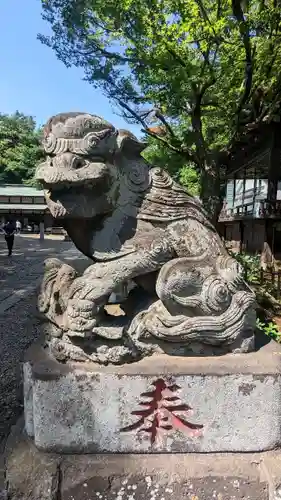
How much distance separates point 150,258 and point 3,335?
3978 millimetres

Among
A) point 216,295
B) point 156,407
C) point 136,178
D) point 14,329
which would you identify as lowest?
point 14,329

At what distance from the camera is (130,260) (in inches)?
79.5

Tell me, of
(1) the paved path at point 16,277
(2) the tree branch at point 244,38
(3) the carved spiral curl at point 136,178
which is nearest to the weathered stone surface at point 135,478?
(3) the carved spiral curl at point 136,178

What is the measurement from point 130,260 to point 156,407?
73cm

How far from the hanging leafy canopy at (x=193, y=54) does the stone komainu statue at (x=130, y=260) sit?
5.49 metres

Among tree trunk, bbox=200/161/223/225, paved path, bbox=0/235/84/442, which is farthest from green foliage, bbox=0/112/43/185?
tree trunk, bbox=200/161/223/225

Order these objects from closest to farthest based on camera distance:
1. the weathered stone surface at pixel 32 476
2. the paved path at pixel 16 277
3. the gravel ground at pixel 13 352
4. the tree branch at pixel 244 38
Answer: the weathered stone surface at pixel 32 476
the gravel ground at pixel 13 352
the tree branch at pixel 244 38
the paved path at pixel 16 277

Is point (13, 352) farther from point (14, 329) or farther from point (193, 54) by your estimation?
point (193, 54)

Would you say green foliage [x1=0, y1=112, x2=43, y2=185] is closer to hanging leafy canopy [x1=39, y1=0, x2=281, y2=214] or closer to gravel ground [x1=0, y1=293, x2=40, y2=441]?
hanging leafy canopy [x1=39, y1=0, x2=281, y2=214]

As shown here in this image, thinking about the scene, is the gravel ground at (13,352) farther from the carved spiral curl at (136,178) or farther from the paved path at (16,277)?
the carved spiral curl at (136,178)

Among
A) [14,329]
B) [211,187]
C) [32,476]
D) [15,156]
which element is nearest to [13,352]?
[14,329]

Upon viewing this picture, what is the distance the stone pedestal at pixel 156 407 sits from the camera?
1.90 metres

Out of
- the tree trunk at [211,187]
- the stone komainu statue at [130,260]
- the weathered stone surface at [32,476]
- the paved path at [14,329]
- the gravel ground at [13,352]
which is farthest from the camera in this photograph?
the tree trunk at [211,187]

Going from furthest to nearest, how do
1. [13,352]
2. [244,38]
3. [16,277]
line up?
1. [16,277]
2. [244,38]
3. [13,352]
